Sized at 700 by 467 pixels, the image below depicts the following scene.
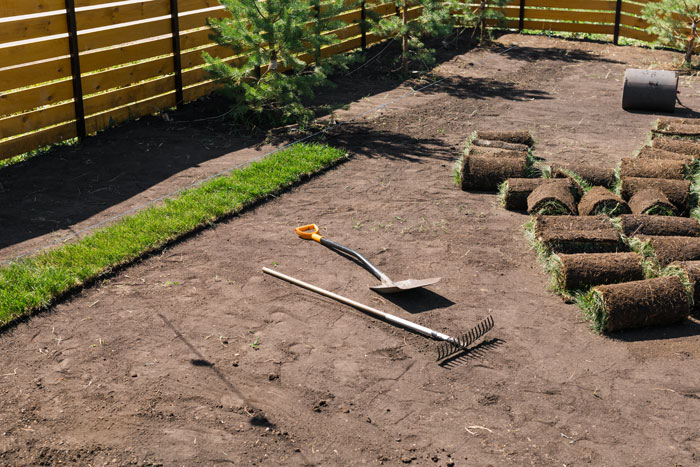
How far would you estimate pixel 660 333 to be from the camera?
5.79 m

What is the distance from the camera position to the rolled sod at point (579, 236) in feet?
21.7

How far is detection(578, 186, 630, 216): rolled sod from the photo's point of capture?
7496 millimetres

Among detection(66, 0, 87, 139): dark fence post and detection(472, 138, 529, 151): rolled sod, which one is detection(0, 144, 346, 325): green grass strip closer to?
detection(472, 138, 529, 151): rolled sod

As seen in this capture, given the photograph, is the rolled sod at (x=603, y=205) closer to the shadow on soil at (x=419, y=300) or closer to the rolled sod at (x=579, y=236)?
the rolled sod at (x=579, y=236)

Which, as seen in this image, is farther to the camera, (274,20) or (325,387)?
(274,20)

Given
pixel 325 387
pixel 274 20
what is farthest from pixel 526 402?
pixel 274 20

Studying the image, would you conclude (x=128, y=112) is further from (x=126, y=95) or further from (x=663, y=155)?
(x=663, y=155)

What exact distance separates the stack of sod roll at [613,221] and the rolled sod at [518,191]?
0.01 meters

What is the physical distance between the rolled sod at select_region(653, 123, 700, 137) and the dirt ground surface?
3.10 metres

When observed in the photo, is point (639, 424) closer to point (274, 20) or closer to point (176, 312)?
point (176, 312)

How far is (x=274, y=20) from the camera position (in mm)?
10992

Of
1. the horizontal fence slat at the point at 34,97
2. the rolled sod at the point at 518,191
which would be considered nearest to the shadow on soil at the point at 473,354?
the rolled sod at the point at 518,191

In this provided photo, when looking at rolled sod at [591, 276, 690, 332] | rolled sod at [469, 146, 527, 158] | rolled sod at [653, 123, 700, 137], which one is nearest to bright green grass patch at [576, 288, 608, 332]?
rolled sod at [591, 276, 690, 332]

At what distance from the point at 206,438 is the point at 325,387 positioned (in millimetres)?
903
